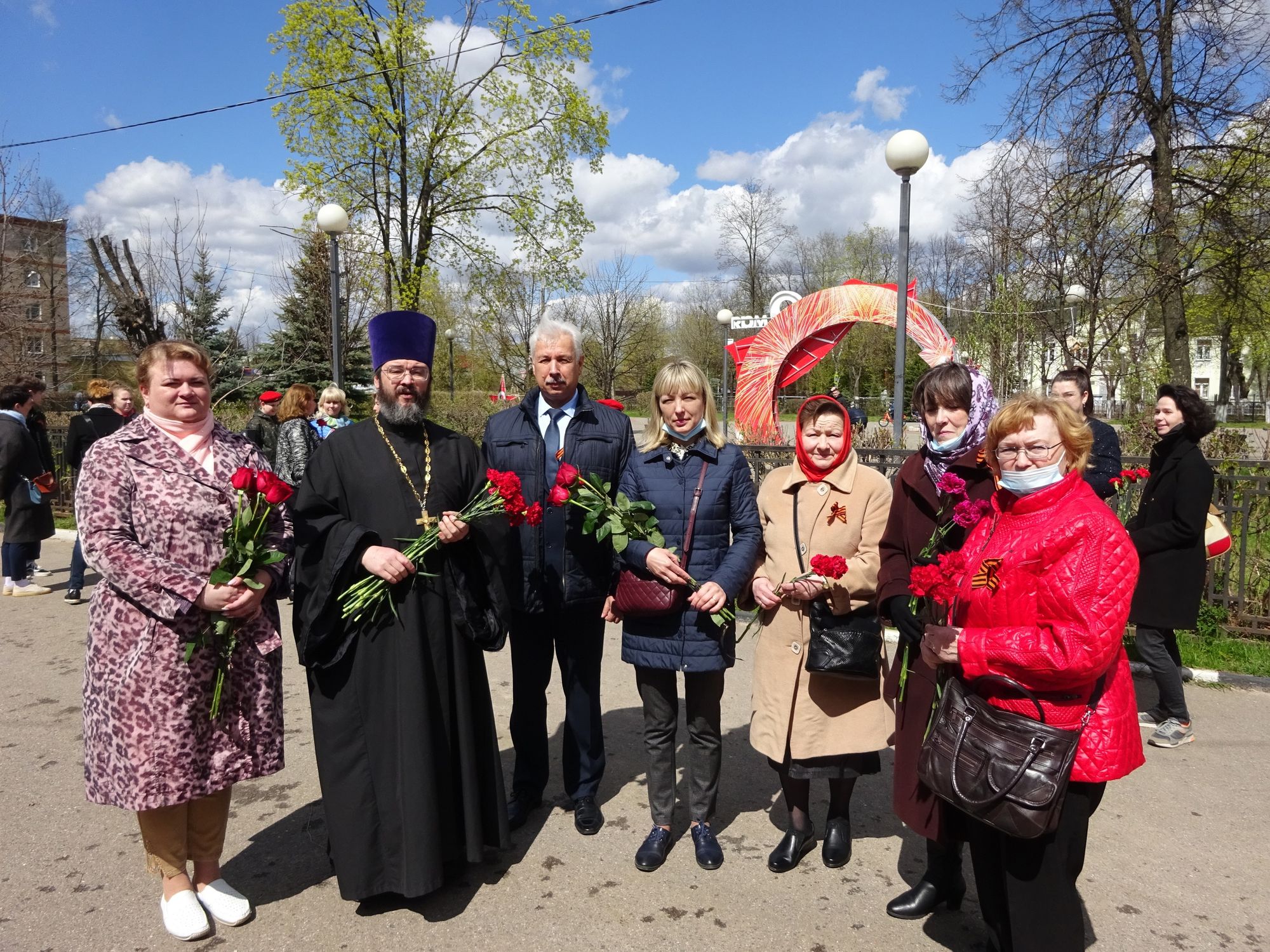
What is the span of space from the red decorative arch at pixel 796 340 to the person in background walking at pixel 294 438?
366 inches

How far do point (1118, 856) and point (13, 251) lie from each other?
27202 millimetres

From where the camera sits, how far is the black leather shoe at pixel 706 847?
3.28 metres

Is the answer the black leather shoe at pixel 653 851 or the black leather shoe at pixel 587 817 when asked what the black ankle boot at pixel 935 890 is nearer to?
the black leather shoe at pixel 653 851

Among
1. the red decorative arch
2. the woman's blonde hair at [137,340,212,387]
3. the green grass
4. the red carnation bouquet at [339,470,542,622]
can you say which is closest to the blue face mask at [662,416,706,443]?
the red carnation bouquet at [339,470,542,622]

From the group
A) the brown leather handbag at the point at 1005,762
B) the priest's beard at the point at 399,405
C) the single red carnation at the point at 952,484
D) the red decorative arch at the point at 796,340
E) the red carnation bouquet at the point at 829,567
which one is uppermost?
the red decorative arch at the point at 796,340

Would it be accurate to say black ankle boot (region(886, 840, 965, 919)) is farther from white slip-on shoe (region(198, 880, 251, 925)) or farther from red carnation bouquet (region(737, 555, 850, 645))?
white slip-on shoe (region(198, 880, 251, 925))

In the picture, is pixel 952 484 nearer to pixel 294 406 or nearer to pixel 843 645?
pixel 843 645

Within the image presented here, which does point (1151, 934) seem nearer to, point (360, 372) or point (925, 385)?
point (925, 385)

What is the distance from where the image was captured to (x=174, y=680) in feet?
8.95

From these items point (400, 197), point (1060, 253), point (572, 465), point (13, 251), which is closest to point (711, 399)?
point (572, 465)

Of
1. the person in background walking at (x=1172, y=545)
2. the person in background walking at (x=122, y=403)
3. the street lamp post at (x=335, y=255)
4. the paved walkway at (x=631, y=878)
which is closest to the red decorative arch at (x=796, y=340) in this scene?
the street lamp post at (x=335, y=255)

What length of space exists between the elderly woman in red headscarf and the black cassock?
1.14 meters

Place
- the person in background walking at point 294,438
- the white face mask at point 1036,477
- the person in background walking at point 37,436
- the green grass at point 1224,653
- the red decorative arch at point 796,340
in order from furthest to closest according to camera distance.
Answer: the red decorative arch at point 796,340
the person in background walking at point 37,436
the person in background walking at point 294,438
the green grass at point 1224,653
the white face mask at point 1036,477

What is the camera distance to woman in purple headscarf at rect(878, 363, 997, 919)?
2.80 m
